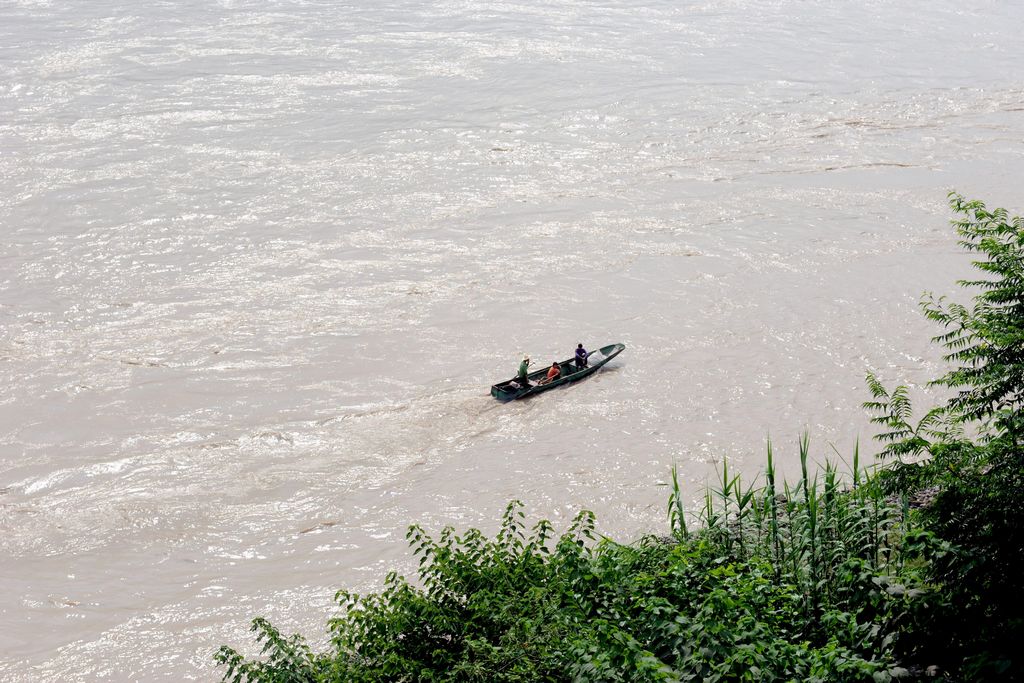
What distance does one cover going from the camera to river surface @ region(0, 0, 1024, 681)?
1563 centimetres

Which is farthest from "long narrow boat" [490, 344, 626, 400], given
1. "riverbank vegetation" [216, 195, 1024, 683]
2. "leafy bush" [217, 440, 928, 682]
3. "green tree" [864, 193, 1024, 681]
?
"green tree" [864, 193, 1024, 681]

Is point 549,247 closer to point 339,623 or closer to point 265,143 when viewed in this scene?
point 265,143

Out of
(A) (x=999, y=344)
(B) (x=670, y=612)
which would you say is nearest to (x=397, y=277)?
(B) (x=670, y=612)

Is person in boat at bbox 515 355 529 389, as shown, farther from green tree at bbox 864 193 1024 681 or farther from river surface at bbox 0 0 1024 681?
green tree at bbox 864 193 1024 681

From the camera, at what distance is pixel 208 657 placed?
12.6 metres

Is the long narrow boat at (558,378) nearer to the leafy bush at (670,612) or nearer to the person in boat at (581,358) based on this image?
the person in boat at (581,358)

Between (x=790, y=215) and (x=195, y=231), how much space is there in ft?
49.6

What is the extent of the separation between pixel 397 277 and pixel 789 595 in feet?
55.5

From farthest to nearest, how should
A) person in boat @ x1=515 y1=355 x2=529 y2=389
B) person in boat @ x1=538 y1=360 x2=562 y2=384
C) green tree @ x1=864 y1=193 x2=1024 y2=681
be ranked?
person in boat @ x1=538 y1=360 x2=562 y2=384
person in boat @ x1=515 y1=355 x2=529 y2=389
green tree @ x1=864 y1=193 x2=1024 y2=681

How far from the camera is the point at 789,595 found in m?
7.90

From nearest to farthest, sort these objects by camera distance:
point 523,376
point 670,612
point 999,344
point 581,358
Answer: point 670,612 → point 999,344 → point 523,376 → point 581,358

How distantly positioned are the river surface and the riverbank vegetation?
4841 millimetres

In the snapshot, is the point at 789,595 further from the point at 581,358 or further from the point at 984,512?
the point at 581,358

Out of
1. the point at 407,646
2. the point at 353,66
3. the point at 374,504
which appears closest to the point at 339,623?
the point at 407,646
